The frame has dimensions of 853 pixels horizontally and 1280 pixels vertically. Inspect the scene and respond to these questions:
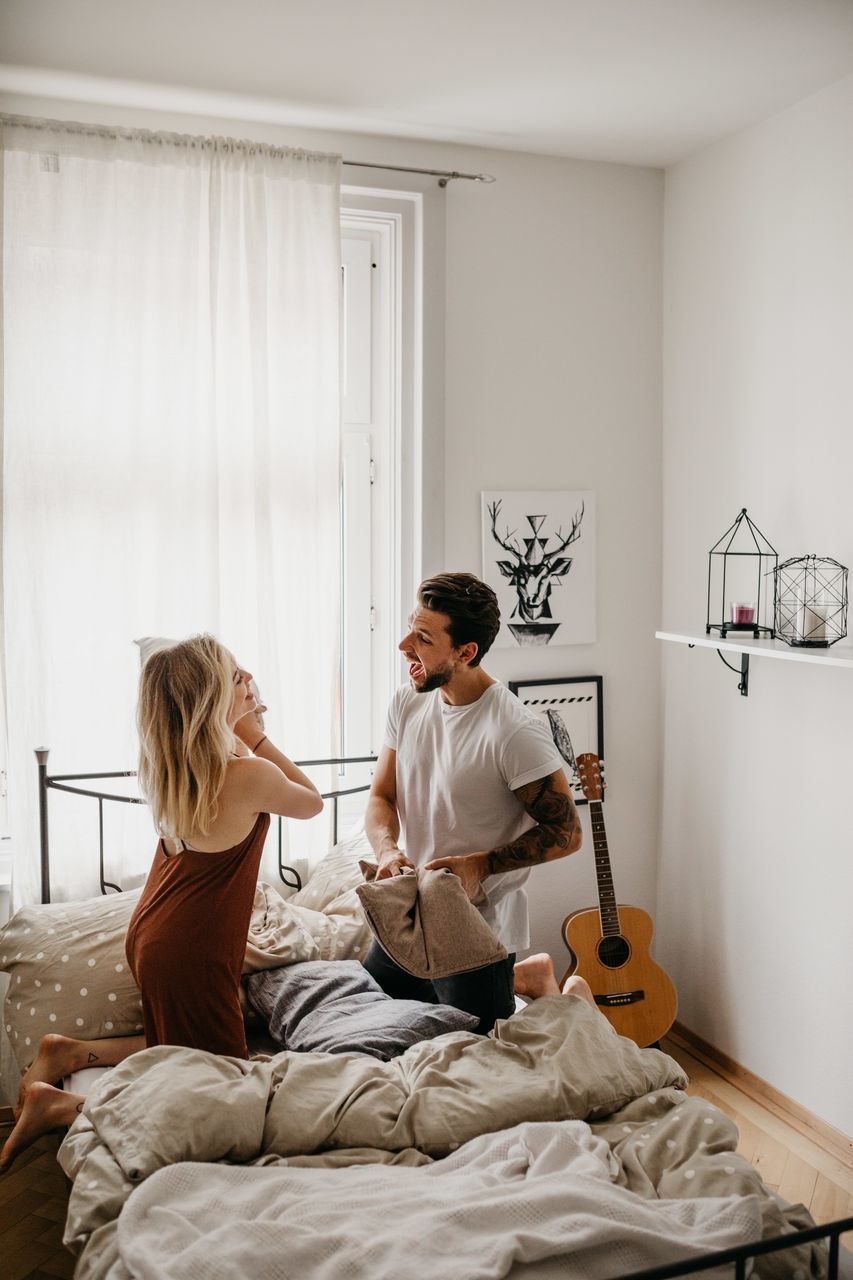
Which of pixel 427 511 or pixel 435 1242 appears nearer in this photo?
pixel 435 1242

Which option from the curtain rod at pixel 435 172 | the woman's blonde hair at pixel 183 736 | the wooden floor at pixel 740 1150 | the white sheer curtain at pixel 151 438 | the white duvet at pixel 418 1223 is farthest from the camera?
the curtain rod at pixel 435 172

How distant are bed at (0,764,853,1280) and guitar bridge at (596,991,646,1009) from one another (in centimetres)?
109

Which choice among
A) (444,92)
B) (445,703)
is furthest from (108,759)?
(444,92)

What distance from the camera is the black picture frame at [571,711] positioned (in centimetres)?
329

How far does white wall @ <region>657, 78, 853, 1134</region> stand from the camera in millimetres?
2711

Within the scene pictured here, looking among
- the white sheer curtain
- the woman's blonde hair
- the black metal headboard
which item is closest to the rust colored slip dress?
the woman's blonde hair

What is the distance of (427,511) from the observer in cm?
314

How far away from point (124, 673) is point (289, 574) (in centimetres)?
53

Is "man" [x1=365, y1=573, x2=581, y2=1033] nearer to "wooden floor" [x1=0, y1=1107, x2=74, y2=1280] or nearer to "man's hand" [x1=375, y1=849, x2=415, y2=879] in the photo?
"man's hand" [x1=375, y1=849, x2=415, y2=879]

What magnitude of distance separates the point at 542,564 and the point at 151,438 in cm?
127

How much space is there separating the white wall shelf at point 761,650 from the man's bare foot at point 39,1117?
1908 millimetres

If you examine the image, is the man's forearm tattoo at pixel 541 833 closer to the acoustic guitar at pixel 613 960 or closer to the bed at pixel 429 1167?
the bed at pixel 429 1167

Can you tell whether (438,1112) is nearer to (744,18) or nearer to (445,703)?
(445,703)

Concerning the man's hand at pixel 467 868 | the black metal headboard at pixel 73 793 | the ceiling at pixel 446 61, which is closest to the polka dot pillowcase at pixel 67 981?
the black metal headboard at pixel 73 793
